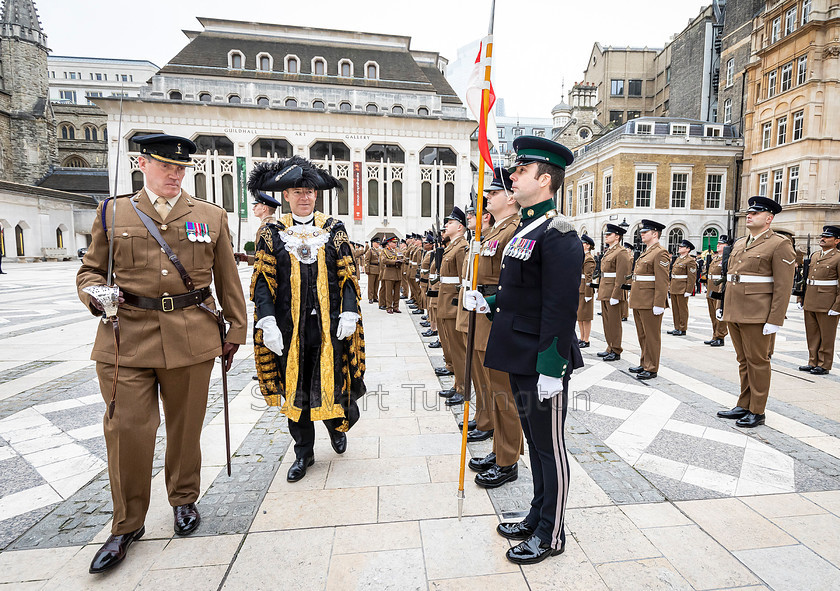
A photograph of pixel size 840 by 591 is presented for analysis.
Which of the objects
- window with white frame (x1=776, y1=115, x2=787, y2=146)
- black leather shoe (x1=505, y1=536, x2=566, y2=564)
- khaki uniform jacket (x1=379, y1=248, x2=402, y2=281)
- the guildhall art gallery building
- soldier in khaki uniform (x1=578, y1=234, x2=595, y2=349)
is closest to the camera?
black leather shoe (x1=505, y1=536, x2=566, y2=564)

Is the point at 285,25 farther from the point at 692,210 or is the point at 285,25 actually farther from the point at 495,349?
the point at 495,349

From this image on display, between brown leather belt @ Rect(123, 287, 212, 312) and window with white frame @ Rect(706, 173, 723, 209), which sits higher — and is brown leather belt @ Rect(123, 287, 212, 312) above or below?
below

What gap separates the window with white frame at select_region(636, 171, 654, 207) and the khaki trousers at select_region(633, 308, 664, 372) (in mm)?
27555

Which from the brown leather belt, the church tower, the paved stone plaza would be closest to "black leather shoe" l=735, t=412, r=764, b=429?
the paved stone plaza

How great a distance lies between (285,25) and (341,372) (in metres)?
45.2

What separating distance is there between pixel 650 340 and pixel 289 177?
550cm

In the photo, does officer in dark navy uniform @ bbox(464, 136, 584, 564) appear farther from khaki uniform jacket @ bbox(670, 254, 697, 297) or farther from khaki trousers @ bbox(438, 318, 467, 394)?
khaki uniform jacket @ bbox(670, 254, 697, 297)

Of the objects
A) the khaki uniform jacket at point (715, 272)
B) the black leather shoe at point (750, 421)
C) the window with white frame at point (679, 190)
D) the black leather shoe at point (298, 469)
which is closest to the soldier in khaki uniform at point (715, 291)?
the khaki uniform jacket at point (715, 272)

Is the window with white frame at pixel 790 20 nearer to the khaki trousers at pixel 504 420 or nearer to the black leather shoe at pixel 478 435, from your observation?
the black leather shoe at pixel 478 435

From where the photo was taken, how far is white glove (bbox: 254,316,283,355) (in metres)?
3.18

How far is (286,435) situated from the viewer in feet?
13.9

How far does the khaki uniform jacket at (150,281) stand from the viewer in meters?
2.59

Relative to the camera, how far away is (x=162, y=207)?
2.75 m

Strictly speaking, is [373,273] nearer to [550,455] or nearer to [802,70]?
[550,455]
